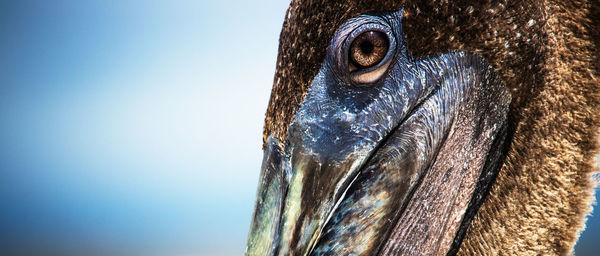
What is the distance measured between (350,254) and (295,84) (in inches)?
28.0

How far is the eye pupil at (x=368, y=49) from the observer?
184 cm

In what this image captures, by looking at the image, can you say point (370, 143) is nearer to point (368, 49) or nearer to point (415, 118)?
point (415, 118)

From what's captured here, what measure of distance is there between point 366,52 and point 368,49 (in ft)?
0.05

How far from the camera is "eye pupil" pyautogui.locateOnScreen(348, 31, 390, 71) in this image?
6.03 ft

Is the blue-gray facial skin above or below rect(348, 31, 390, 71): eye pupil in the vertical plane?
below

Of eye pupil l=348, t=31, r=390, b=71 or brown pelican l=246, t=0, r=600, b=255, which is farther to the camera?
eye pupil l=348, t=31, r=390, b=71

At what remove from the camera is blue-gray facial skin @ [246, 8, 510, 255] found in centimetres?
171

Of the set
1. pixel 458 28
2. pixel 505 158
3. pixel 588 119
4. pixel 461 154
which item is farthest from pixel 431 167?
pixel 588 119

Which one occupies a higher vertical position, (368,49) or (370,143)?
(368,49)

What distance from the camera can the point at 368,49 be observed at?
1.87 m

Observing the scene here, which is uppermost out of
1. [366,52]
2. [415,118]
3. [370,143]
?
[366,52]

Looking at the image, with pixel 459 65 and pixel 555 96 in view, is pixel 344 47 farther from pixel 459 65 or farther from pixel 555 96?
pixel 555 96

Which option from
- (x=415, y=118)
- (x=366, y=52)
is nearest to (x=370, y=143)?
(x=415, y=118)

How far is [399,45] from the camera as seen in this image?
6.09 feet
